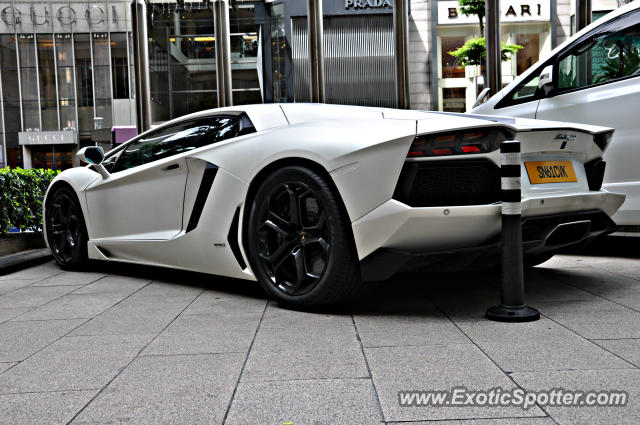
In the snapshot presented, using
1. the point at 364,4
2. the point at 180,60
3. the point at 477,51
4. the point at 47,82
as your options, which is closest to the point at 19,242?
the point at 180,60

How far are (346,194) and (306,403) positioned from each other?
141 centimetres

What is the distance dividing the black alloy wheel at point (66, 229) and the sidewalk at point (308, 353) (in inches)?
45.4

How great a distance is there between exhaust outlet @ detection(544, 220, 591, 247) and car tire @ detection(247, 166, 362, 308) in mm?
1150

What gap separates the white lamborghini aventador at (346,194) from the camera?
322 cm

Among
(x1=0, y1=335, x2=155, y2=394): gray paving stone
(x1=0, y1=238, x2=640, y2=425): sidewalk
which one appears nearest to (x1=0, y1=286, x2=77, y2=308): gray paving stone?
(x1=0, y1=238, x2=640, y2=425): sidewalk

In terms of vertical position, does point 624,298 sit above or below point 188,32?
below

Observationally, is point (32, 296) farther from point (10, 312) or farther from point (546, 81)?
point (546, 81)

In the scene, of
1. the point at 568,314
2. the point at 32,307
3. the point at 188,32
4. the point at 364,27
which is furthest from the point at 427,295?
the point at 364,27

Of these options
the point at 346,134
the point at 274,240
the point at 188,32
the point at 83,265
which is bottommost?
the point at 83,265

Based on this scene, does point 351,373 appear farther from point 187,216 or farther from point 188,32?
point 188,32

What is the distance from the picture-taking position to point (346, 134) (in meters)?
3.43

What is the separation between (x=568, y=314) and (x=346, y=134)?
5.07 ft

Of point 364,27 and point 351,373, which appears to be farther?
point 364,27

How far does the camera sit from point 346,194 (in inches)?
131
